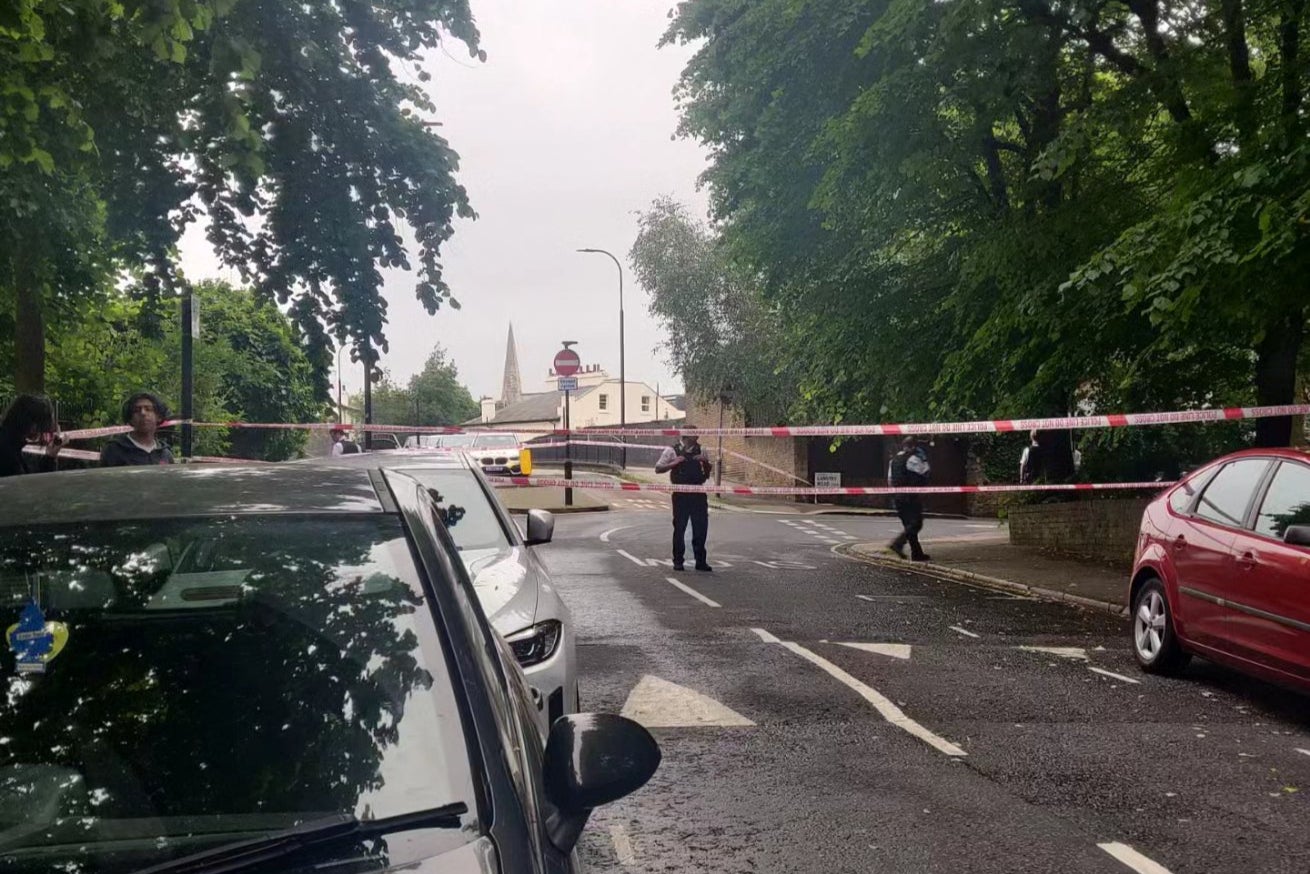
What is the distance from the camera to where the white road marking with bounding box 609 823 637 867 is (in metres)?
4.27

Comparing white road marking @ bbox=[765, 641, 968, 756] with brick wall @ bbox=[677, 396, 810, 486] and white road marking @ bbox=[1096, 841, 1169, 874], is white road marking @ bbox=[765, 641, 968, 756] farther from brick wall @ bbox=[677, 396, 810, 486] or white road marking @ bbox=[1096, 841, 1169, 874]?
brick wall @ bbox=[677, 396, 810, 486]

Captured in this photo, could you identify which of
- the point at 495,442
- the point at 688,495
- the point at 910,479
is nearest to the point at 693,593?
the point at 688,495

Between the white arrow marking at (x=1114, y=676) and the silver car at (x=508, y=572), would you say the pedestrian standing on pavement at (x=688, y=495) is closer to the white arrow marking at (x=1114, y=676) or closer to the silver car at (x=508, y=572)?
the white arrow marking at (x=1114, y=676)

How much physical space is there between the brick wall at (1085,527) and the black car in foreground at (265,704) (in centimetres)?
1456

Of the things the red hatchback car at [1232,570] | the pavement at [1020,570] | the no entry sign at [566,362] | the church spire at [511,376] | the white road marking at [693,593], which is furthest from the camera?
the church spire at [511,376]

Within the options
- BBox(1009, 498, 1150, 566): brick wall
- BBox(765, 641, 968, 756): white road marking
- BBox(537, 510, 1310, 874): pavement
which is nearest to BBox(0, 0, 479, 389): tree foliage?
BBox(537, 510, 1310, 874): pavement

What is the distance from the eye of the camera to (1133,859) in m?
4.30

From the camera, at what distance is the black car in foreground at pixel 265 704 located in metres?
1.90

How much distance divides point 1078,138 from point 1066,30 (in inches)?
111

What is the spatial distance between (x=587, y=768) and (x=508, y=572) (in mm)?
3415

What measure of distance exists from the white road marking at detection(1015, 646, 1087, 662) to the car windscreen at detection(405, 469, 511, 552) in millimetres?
4672

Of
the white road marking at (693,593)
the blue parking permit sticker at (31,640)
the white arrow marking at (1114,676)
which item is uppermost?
the blue parking permit sticker at (31,640)

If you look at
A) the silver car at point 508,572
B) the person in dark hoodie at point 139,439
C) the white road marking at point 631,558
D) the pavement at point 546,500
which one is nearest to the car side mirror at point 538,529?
the silver car at point 508,572

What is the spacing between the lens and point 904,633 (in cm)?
984
